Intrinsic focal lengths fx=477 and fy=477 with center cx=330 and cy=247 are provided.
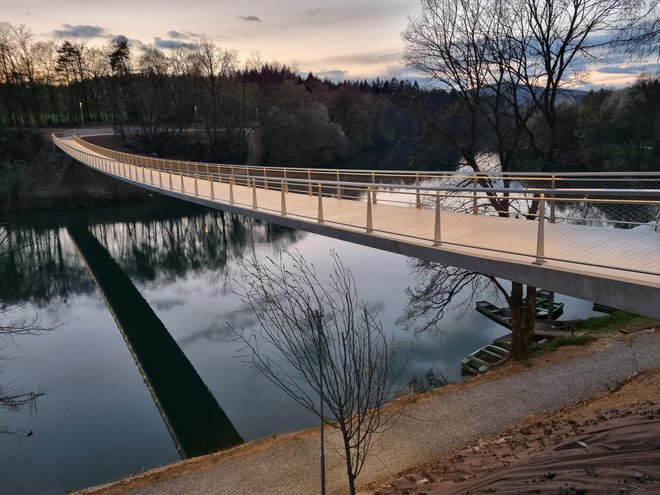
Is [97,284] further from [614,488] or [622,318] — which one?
[614,488]

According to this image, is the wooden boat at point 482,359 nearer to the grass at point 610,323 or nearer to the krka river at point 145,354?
the krka river at point 145,354

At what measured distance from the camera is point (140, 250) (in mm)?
36000

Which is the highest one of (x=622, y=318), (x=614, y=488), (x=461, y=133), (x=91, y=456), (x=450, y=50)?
(x=450, y=50)

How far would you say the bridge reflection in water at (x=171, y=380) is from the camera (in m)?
12.5

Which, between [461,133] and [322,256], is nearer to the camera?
[461,133]

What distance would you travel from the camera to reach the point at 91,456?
11891mm

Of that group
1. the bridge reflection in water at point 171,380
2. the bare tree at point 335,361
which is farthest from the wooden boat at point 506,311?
the bridge reflection in water at point 171,380

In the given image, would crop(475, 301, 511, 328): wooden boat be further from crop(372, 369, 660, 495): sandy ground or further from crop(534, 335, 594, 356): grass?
crop(372, 369, 660, 495): sandy ground

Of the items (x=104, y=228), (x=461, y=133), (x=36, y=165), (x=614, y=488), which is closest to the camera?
(x=614, y=488)

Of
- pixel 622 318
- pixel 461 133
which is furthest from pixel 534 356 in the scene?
pixel 461 133

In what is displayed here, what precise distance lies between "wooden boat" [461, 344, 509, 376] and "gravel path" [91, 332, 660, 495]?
285 centimetres

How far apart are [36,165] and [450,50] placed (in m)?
56.0

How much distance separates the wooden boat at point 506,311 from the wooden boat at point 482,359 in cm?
339

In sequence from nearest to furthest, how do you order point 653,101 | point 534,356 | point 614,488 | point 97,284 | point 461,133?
point 614,488 < point 534,356 < point 461,133 < point 97,284 < point 653,101
